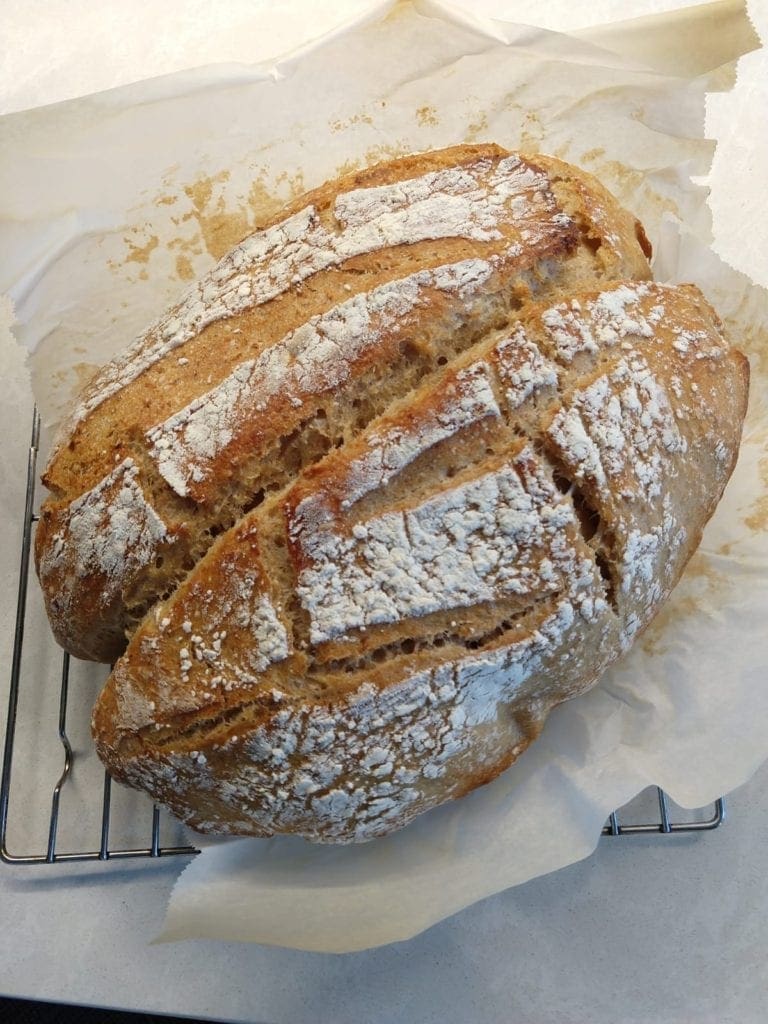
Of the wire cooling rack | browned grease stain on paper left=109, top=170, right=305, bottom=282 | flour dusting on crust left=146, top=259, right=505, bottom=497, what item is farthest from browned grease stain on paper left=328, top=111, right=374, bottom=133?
the wire cooling rack

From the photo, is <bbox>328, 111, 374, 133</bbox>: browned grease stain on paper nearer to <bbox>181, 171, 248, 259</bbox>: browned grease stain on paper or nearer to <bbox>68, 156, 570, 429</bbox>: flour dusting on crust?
<bbox>181, 171, 248, 259</bbox>: browned grease stain on paper

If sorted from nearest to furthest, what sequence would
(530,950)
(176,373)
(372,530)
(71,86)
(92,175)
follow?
(372,530) < (176,373) < (530,950) < (92,175) < (71,86)

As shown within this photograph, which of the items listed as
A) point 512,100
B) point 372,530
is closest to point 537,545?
point 372,530

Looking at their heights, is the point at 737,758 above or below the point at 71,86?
below

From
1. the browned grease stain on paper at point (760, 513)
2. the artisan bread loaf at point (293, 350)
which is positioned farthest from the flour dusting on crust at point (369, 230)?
the browned grease stain on paper at point (760, 513)

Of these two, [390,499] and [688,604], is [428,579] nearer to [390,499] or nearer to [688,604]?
[390,499]

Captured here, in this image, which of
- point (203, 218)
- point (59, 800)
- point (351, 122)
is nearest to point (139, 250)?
point (203, 218)

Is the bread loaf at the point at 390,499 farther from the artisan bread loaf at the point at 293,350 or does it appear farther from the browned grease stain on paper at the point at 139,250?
the browned grease stain on paper at the point at 139,250

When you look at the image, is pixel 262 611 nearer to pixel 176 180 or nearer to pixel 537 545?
pixel 537 545
